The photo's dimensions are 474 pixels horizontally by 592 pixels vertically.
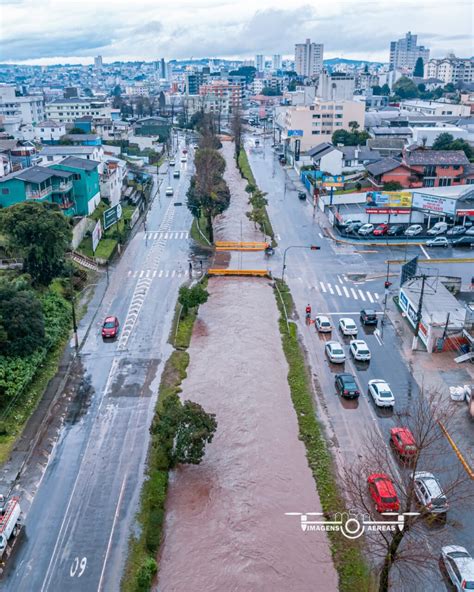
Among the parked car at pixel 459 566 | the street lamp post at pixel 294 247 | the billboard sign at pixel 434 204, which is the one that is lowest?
the parked car at pixel 459 566

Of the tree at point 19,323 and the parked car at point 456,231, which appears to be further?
the parked car at point 456,231

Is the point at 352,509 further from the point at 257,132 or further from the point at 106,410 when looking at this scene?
the point at 257,132

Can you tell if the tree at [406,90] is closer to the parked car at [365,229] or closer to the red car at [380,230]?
the red car at [380,230]

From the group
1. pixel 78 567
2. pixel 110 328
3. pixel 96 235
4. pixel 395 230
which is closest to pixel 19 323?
pixel 110 328

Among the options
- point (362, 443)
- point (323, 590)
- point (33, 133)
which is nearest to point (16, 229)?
point (362, 443)

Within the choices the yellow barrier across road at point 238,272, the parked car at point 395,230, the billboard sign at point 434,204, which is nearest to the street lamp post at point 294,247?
the yellow barrier across road at point 238,272

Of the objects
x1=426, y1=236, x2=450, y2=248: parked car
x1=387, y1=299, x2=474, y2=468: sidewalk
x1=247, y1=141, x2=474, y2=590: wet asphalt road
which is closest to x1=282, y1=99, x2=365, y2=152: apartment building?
x1=247, y1=141, x2=474, y2=590: wet asphalt road
